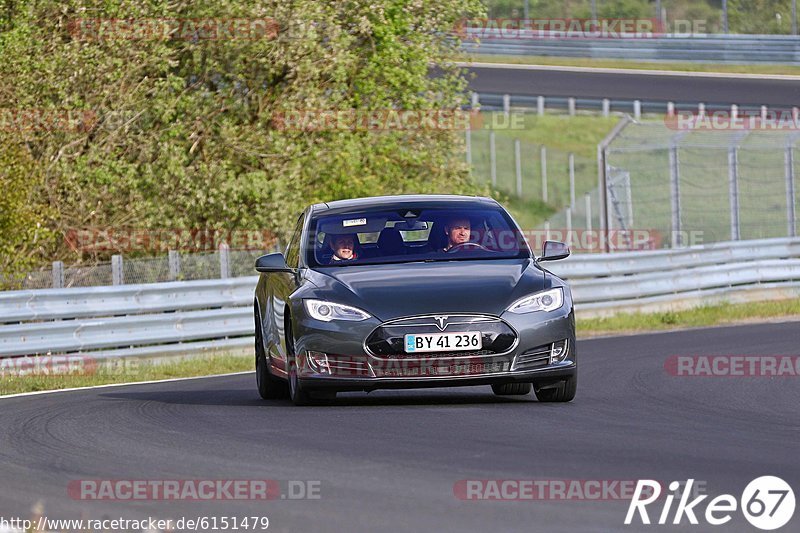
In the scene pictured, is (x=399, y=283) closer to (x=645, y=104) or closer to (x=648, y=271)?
(x=648, y=271)

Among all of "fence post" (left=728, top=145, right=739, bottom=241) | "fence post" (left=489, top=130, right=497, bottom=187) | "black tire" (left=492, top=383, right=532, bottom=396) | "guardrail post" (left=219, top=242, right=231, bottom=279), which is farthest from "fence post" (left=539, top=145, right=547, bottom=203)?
"black tire" (left=492, top=383, right=532, bottom=396)

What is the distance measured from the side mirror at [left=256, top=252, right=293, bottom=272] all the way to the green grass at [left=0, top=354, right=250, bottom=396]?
14.7 ft

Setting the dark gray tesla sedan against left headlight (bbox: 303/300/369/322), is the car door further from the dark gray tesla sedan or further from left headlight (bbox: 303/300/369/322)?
left headlight (bbox: 303/300/369/322)

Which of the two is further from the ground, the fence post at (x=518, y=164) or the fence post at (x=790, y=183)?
the fence post at (x=790, y=183)

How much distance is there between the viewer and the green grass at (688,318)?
75.4 ft

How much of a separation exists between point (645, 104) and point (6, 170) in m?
27.7

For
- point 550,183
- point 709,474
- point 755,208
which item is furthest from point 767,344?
point 550,183

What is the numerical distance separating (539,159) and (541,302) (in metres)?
36.0

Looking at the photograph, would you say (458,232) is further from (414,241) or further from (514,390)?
(514,390)

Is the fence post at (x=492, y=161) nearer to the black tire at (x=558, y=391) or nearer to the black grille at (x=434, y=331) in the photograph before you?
the black tire at (x=558, y=391)

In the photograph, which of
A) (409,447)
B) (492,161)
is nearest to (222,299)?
(409,447)

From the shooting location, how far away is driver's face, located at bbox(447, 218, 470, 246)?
11984 mm

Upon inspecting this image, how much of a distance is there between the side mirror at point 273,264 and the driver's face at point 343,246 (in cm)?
37

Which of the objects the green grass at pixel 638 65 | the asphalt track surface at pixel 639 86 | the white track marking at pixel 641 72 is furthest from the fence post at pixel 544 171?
the green grass at pixel 638 65
